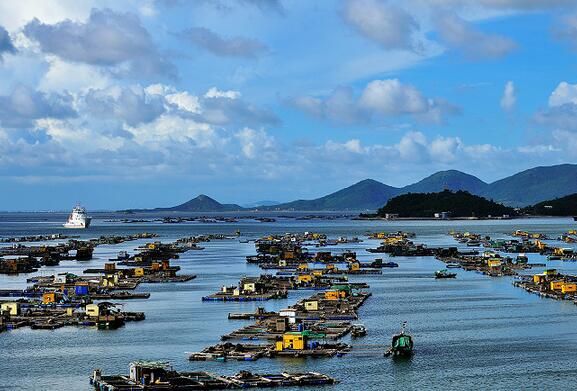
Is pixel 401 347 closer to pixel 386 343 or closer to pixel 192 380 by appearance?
pixel 386 343

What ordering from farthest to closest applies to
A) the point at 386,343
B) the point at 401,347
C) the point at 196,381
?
the point at 386,343, the point at 401,347, the point at 196,381

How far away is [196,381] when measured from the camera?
37469 millimetres

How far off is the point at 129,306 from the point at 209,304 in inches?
206

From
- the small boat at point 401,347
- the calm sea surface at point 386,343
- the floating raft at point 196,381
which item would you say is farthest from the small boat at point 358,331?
the floating raft at point 196,381

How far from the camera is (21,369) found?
137 feet

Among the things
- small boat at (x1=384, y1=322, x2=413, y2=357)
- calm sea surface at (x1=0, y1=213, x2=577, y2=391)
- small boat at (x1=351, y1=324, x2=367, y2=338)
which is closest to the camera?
calm sea surface at (x1=0, y1=213, x2=577, y2=391)

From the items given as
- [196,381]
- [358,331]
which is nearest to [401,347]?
[358,331]

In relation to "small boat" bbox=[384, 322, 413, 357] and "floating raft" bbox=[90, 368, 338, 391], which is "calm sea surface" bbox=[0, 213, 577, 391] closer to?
"small boat" bbox=[384, 322, 413, 357]

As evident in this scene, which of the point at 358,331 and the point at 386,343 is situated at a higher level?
the point at 358,331

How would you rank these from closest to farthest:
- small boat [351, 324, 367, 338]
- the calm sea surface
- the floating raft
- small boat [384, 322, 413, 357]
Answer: the floating raft, the calm sea surface, small boat [384, 322, 413, 357], small boat [351, 324, 367, 338]

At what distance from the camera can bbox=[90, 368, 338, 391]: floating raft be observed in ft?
122

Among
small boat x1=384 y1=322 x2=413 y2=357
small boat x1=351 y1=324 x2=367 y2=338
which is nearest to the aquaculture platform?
small boat x1=384 y1=322 x2=413 y2=357

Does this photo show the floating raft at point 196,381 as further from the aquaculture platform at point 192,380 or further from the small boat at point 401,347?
the small boat at point 401,347

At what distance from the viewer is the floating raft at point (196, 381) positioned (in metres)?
37.1
